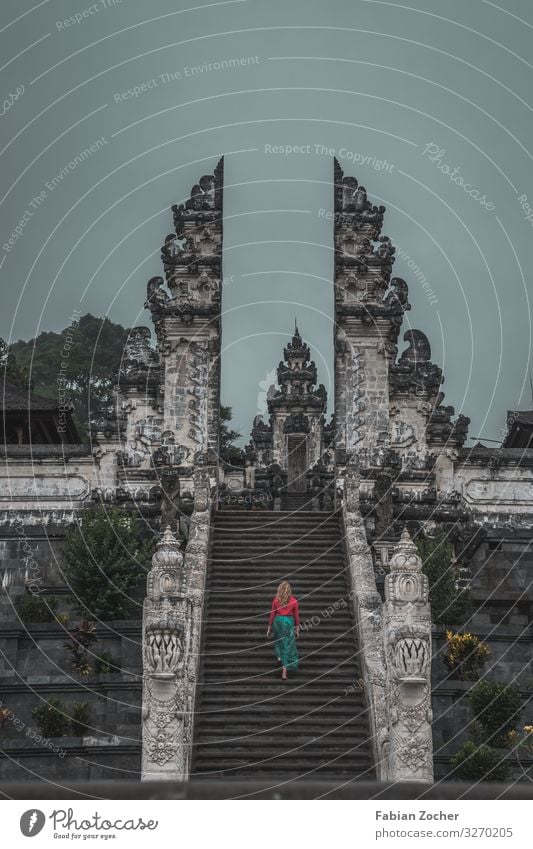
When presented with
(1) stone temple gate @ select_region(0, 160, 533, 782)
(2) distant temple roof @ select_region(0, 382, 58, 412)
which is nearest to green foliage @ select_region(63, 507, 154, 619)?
(1) stone temple gate @ select_region(0, 160, 533, 782)

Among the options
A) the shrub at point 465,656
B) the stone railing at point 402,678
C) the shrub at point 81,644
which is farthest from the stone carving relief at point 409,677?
the shrub at point 81,644

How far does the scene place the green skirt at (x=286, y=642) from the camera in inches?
1003

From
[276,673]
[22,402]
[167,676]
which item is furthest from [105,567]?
[22,402]

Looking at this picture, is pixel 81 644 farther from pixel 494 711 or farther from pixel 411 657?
pixel 494 711

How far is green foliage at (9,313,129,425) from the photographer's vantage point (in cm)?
6981

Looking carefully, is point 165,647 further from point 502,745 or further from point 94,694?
point 502,745

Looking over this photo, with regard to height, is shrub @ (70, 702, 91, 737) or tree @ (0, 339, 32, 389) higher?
tree @ (0, 339, 32, 389)

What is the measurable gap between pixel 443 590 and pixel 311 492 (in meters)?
15.6

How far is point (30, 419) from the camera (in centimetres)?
4094

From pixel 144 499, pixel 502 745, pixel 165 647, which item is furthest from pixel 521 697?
pixel 144 499

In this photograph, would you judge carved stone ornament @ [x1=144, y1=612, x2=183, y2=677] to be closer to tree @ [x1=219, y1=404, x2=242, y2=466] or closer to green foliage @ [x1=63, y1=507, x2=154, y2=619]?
green foliage @ [x1=63, y1=507, x2=154, y2=619]

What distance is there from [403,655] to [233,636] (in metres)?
4.91

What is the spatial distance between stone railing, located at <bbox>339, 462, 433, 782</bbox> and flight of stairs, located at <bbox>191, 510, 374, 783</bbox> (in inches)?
22.2
